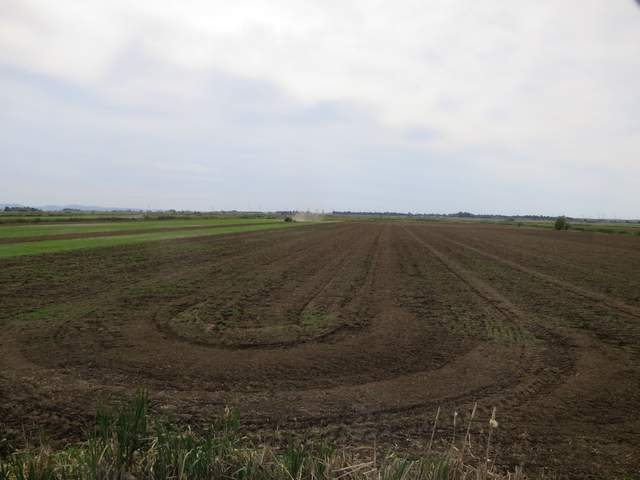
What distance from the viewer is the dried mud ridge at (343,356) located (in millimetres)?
5141

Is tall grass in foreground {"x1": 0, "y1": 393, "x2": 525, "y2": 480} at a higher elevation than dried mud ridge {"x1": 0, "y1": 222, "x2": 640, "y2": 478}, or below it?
higher

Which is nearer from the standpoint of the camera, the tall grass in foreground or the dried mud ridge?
the tall grass in foreground

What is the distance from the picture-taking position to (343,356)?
772 cm

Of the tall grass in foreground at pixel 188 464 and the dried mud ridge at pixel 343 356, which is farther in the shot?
the dried mud ridge at pixel 343 356

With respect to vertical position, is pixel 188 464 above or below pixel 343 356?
above

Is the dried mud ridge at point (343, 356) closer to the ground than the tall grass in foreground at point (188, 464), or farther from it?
closer to the ground

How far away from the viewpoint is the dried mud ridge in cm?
514

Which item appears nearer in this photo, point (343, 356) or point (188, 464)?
point (188, 464)

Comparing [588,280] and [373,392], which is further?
[588,280]

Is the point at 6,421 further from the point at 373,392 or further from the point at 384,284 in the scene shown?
the point at 384,284

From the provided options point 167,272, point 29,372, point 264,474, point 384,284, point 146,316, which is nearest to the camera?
point 264,474

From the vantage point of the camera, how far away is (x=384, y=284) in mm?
15727

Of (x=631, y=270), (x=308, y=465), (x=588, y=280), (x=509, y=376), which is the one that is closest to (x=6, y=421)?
(x=308, y=465)

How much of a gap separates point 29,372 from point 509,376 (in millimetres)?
7974
